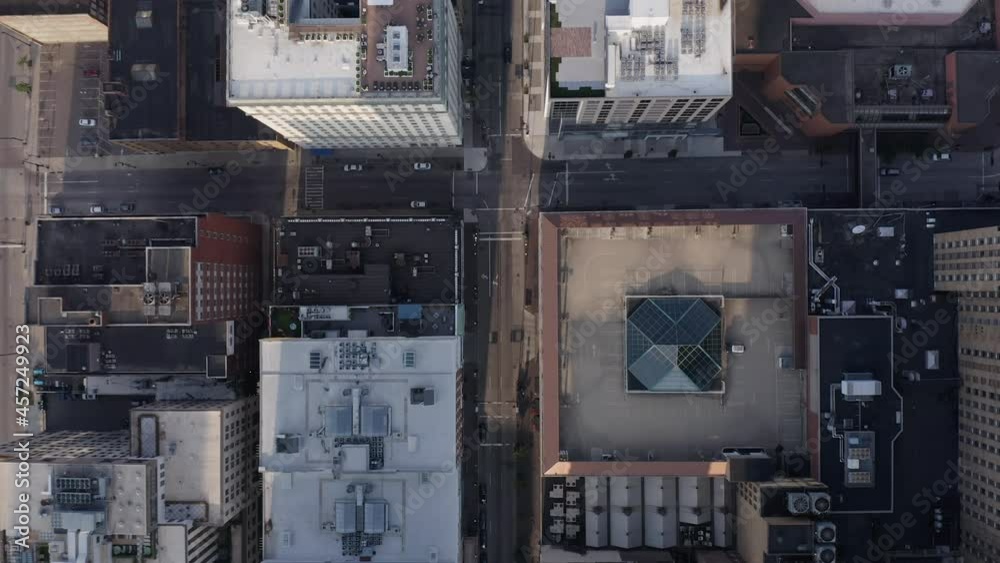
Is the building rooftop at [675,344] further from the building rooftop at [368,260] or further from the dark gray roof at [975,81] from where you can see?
the dark gray roof at [975,81]

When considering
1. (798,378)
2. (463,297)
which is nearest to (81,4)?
(463,297)

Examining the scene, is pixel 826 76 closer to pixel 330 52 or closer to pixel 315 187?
pixel 330 52

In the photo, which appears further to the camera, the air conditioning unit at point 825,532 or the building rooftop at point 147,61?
the building rooftop at point 147,61

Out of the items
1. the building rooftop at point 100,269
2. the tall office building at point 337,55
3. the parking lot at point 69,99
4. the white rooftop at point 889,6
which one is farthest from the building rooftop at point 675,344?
the parking lot at point 69,99

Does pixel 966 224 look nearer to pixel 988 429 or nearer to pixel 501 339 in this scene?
pixel 988 429

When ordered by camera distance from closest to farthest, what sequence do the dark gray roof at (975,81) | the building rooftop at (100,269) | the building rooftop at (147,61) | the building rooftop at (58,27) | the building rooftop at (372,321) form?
the building rooftop at (100,269) < the building rooftop at (372,321) < the dark gray roof at (975,81) < the building rooftop at (147,61) < the building rooftop at (58,27)

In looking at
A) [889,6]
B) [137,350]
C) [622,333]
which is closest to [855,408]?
[622,333]
